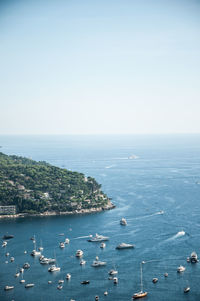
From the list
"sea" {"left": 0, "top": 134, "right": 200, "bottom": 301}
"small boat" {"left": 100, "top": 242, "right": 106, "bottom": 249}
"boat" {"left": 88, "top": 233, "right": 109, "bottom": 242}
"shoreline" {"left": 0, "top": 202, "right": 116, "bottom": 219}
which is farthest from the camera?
"shoreline" {"left": 0, "top": 202, "right": 116, "bottom": 219}

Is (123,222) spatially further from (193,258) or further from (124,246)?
(193,258)

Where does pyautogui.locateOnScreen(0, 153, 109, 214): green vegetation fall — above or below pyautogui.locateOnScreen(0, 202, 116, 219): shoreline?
above

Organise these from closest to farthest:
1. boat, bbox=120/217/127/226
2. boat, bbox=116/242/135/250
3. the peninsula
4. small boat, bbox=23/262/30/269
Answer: small boat, bbox=23/262/30/269 → boat, bbox=116/242/135/250 → boat, bbox=120/217/127/226 → the peninsula

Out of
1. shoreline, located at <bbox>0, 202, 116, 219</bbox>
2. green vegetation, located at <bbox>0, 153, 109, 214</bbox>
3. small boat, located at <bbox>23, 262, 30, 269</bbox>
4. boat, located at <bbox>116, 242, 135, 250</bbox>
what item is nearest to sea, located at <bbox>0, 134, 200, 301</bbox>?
boat, located at <bbox>116, 242, 135, 250</bbox>

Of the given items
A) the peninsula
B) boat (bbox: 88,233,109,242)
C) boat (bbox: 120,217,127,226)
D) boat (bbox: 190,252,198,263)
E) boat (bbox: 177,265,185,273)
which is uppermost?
the peninsula

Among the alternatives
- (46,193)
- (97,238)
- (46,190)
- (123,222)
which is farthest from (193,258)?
(46,190)

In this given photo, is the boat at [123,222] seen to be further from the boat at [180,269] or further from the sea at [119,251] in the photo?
the boat at [180,269]

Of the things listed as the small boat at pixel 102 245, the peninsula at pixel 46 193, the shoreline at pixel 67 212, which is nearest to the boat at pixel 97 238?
the small boat at pixel 102 245

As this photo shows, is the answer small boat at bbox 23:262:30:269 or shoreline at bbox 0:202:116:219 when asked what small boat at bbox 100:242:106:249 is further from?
shoreline at bbox 0:202:116:219
